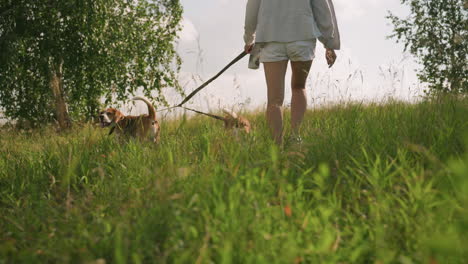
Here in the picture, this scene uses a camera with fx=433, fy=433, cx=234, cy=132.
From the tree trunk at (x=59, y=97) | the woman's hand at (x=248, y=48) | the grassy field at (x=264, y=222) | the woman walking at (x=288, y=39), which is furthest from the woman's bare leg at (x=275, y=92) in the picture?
the tree trunk at (x=59, y=97)

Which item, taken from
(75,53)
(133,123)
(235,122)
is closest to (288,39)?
(235,122)

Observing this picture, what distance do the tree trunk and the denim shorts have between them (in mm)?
8750

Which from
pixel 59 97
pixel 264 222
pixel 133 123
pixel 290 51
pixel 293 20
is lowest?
pixel 264 222

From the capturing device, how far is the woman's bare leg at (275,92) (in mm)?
4371

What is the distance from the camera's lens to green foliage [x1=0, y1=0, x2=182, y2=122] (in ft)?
35.0

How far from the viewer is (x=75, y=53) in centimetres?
1121

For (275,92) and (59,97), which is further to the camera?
(59,97)

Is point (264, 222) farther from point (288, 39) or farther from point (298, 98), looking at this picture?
point (298, 98)

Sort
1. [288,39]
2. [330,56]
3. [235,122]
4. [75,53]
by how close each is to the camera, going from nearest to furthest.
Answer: [288,39]
[330,56]
[235,122]
[75,53]

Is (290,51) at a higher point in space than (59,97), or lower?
lower

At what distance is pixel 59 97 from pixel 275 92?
29.7 ft

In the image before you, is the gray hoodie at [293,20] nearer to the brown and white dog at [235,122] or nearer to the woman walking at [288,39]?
the woman walking at [288,39]

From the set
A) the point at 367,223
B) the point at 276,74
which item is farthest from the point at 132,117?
the point at 367,223

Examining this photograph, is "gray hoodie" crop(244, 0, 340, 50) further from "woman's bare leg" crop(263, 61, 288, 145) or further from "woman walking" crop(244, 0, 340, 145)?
"woman's bare leg" crop(263, 61, 288, 145)
